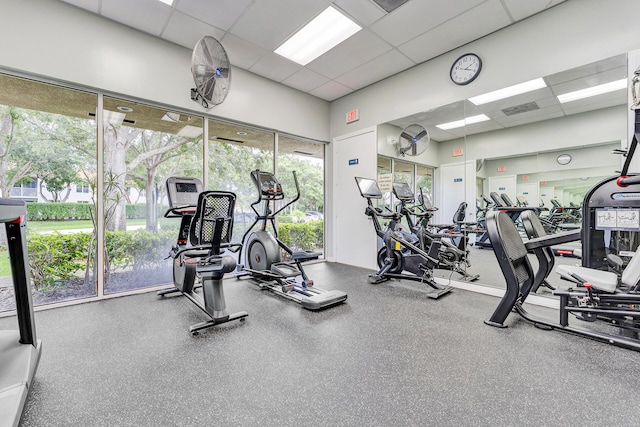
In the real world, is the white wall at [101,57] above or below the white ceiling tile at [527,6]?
below

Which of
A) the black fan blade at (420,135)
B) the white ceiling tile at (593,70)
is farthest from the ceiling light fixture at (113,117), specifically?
the white ceiling tile at (593,70)

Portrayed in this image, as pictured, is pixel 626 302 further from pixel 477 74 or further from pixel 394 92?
pixel 394 92

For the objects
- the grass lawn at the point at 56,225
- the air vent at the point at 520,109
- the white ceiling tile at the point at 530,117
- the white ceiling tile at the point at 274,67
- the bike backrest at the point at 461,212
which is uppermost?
the white ceiling tile at the point at 274,67

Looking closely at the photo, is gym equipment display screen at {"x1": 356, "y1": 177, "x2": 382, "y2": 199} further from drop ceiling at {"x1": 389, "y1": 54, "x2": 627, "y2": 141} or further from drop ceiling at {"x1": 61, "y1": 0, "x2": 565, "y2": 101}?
drop ceiling at {"x1": 61, "y1": 0, "x2": 565, "y2": 101}

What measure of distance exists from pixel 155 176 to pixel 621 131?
5555 mm

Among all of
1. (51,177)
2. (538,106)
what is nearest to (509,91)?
(538,106)

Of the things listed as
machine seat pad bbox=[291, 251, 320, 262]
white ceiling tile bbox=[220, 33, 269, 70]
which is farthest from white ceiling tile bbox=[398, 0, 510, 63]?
machine seat pad bbox=[291, 251, 320, 262]

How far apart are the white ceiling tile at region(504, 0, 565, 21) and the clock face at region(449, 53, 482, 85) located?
23.2 inches

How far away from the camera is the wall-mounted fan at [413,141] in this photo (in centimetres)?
459

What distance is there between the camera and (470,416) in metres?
1.42

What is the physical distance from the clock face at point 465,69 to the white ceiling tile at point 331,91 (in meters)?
1.99

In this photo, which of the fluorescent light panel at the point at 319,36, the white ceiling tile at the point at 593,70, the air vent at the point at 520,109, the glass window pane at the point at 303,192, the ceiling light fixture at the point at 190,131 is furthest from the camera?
the glass window pane at the point at 303,192

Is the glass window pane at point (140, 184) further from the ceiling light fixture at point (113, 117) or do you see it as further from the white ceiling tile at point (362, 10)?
the white ceiling tile at point (362, 10)

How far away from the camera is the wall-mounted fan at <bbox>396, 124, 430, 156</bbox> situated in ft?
15.0
